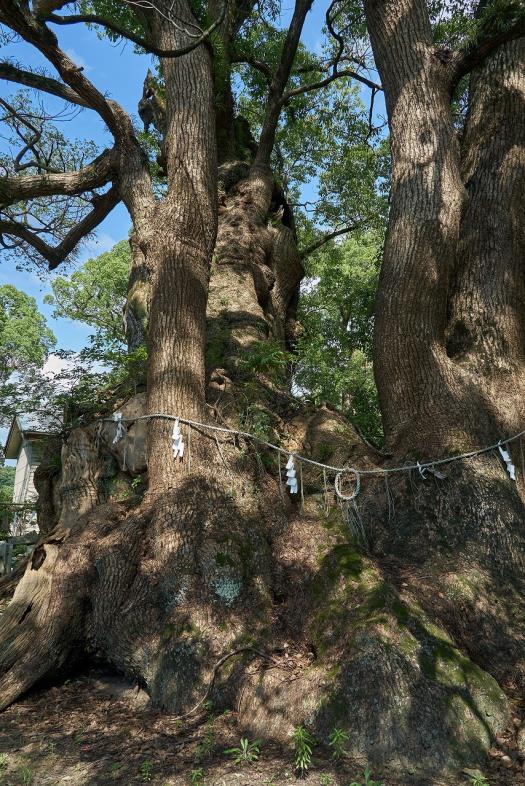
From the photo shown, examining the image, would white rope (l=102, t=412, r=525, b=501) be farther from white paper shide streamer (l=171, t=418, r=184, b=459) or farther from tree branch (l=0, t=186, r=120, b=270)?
tree branch (l=0, t=186, r=120, b=270)

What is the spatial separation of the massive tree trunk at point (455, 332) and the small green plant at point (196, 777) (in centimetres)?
198

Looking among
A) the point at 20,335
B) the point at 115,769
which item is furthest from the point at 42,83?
the point at 20,335

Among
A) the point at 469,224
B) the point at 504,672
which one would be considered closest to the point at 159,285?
the point at 469,224

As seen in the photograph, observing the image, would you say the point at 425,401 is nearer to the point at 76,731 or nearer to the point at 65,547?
the point at 65,547

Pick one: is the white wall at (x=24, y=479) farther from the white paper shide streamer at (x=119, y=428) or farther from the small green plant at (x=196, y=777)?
the small green plant at (x=196, y=777)

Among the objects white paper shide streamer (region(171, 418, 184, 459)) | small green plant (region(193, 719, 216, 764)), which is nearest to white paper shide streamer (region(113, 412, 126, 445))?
white paper shide streamer (region(171, 418, 184, 459))

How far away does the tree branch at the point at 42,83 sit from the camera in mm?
7078

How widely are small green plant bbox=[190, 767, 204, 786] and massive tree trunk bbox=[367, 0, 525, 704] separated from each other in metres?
1.98

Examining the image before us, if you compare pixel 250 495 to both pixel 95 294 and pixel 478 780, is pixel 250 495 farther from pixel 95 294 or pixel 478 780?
pixel 95 294

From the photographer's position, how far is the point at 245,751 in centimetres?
368

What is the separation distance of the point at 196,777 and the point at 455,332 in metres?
4.88

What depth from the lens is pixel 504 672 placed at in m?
4.41

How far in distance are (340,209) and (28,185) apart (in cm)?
1189

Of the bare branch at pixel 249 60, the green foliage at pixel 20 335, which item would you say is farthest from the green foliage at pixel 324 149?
the green foliage at pixel 20 335
